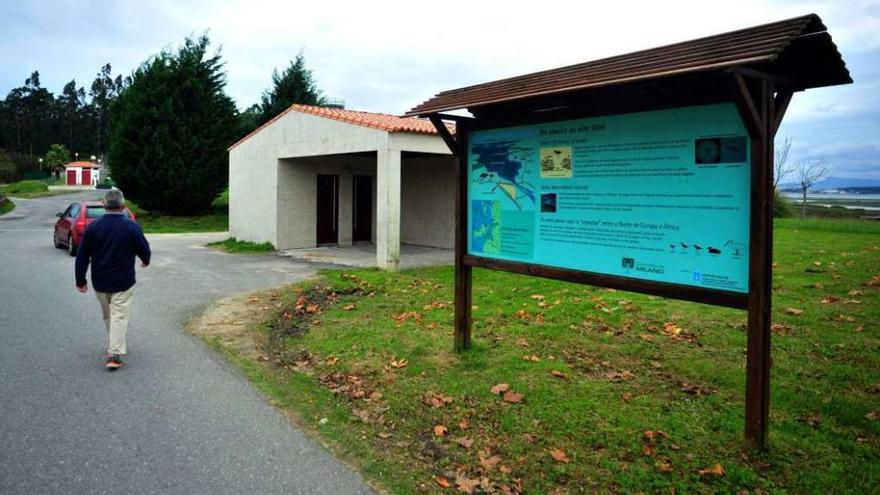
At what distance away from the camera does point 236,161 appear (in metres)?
20.9

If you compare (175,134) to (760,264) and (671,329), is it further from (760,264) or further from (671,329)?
(760,264)

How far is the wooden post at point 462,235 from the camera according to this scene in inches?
265

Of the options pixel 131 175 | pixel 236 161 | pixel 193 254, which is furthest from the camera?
pixel 131 175

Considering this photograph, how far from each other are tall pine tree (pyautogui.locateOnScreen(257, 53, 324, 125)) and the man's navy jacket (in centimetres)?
3561

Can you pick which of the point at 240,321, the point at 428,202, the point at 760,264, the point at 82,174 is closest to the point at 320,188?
the point at 428,202

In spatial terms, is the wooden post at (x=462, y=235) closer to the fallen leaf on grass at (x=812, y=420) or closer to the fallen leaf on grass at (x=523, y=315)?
the fallen leaf on grass at (x=523, y=315)

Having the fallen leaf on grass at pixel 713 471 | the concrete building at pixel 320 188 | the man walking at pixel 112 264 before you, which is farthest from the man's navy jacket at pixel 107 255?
the concrete building at pixel 320 188

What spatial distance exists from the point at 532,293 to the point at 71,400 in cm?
682

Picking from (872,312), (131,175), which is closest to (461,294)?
(872,312)

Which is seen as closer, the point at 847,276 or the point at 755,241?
the point at 755,241

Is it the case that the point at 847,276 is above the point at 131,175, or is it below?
below

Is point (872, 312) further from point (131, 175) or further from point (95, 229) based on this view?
point (131, 175)

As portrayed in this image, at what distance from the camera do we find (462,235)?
6.75 meters

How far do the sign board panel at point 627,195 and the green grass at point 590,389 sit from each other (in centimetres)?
114
